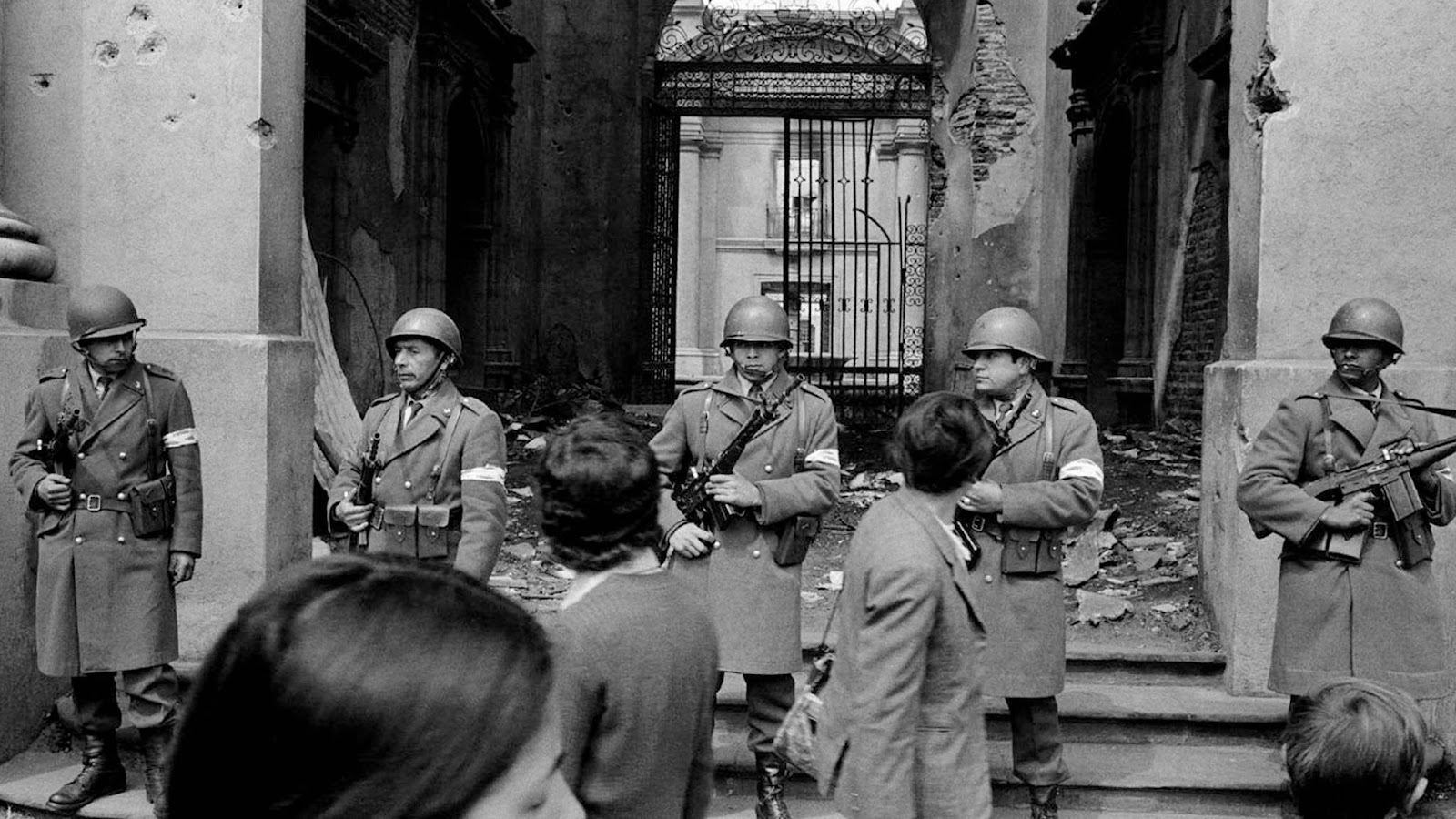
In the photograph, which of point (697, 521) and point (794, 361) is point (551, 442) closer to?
point (697, 521)

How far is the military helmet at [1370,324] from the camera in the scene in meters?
4.46

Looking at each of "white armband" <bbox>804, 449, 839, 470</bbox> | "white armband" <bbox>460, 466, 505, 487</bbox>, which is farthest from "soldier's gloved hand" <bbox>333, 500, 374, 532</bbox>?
"white armband" <bbox>804, 449, 839, 470</bbox>

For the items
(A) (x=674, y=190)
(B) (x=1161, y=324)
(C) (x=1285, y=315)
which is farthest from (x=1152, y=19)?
(C) (x=1285, y=315)

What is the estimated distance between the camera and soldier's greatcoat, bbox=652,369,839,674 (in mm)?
4809

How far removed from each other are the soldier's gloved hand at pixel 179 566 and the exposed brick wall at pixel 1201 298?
850cm

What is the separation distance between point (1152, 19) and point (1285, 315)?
8309 mm

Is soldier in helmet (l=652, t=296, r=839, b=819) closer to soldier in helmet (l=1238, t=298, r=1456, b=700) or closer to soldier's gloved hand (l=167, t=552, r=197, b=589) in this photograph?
soldier in helmet (l=1238, t=298, r=1456, b=700)

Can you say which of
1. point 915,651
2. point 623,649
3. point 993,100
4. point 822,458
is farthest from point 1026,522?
point 993,100

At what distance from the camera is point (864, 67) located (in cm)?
1758

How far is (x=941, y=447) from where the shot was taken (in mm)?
3209

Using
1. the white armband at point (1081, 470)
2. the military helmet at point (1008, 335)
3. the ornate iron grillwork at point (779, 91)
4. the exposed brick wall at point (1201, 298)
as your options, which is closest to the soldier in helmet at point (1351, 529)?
the white armband at point (1081, 470)

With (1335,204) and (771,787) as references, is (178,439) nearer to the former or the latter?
(771,787)

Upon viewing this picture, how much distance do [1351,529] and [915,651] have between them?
2.06 meters

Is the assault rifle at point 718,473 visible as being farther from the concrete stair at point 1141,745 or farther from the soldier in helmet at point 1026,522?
the concrete stair at point 1141,745
